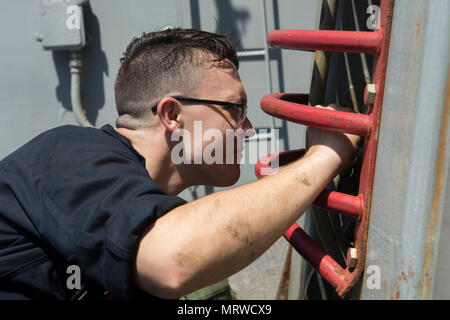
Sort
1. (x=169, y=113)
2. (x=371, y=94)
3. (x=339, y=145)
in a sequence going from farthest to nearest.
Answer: (x=169, y=113), (x=339, y=145), (x=371, y=94)

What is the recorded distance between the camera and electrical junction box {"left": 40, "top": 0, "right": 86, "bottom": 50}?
3680 millimetres

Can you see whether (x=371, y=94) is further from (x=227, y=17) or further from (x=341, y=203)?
(x=227, y=17)

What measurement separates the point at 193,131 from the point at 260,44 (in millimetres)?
2588

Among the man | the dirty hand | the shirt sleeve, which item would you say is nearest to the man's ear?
the man

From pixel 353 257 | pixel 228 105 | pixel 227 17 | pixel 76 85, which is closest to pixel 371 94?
pixel 353 257

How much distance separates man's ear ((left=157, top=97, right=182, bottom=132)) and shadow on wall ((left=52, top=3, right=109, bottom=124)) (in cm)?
259

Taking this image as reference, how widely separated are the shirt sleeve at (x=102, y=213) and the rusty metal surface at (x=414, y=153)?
509 millimetres

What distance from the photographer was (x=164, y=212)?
1.08 metres

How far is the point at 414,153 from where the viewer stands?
1.04m

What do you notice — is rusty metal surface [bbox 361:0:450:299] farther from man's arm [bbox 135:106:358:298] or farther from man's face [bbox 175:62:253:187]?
man's face [bbox 175:62:253:187]

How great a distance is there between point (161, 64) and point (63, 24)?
241 cm

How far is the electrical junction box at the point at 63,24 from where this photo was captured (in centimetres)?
368
